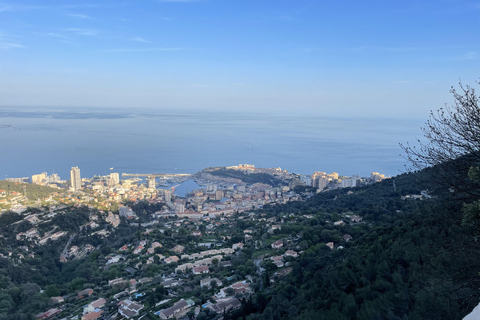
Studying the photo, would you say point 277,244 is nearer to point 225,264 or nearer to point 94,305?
point 225,264

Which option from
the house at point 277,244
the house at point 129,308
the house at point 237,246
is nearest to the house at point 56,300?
the house at point 129,308

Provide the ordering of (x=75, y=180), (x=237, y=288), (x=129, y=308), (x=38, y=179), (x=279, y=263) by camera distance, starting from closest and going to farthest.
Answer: (x=129, y=308) < (x=237, y=288) < (x=279, y=263) < (x=75, y=180) < (x=38, y=179)

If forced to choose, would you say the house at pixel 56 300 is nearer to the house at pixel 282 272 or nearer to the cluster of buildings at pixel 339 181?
the house at pixel 282 272

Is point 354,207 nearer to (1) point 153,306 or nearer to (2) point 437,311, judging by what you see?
(1) point 153,306

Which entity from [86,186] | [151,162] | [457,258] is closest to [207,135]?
[151,162]

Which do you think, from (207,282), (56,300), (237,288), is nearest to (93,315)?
(56,300)
